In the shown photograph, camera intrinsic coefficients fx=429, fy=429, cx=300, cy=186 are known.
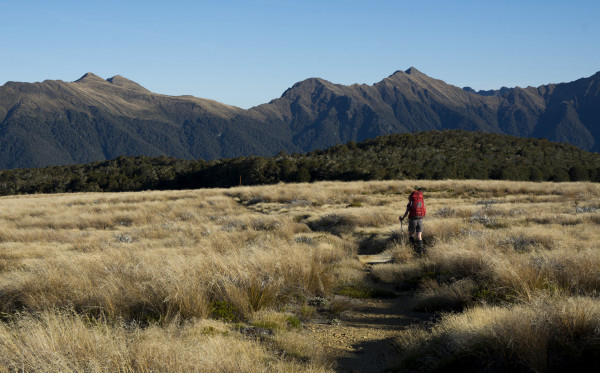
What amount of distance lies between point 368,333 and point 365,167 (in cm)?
4912

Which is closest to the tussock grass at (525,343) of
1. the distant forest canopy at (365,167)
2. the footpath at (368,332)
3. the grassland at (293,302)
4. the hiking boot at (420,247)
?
the grassland at (293,302)

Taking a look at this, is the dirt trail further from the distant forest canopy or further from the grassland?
the distant forest canopy

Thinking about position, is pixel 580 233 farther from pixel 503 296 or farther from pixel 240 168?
pixel 240 168

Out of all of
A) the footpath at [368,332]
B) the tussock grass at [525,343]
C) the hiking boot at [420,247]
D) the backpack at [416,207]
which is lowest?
the footpath at [368,332]

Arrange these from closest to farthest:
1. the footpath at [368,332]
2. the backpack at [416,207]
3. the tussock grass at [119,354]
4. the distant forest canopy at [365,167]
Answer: the tussock grass at [119,354] < the footpath at [368,332] < the backpack at [416,207] < the distant forest canopy at [365,167]

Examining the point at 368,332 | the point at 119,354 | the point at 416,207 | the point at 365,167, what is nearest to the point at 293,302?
the point at 368,332

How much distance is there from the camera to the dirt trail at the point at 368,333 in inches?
226

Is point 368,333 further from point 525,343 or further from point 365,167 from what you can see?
point 365,167

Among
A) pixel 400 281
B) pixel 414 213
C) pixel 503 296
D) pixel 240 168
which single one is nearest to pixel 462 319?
pixel 503 296

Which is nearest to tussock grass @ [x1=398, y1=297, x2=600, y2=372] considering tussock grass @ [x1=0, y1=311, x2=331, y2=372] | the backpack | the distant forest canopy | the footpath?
the footpath

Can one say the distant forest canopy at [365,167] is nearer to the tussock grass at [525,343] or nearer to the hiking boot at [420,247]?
the hiking boot at [420,247]

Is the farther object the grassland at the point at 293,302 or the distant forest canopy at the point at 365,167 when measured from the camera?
the distant forest canopy at the point at 365,167

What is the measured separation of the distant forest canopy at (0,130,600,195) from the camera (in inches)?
2229

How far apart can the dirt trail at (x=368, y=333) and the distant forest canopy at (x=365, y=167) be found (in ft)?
141
